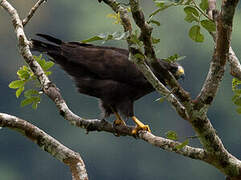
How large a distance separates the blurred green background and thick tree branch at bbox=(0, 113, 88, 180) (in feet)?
108

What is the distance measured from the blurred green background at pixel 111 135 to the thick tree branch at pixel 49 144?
3283cm

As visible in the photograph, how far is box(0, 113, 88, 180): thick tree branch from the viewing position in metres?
4.72

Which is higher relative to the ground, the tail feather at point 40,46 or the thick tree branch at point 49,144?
the tail feather at point 40,46

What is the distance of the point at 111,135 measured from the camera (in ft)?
140

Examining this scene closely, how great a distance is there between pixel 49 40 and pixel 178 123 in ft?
111

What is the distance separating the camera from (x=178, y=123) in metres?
40.3

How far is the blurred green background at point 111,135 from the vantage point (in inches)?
1592

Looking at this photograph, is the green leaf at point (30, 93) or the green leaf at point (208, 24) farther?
the green leaf at point (30, 93)

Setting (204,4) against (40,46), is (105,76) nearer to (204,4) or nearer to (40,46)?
(40,46)

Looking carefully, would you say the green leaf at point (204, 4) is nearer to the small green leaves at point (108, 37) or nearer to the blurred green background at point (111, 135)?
the small green leaves at point (108, 37)

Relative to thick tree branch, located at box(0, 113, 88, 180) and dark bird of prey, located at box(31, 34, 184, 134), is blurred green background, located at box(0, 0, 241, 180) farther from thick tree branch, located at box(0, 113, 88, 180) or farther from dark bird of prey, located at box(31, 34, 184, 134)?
thick tree branch, located at box(0, 113, 88, 180)

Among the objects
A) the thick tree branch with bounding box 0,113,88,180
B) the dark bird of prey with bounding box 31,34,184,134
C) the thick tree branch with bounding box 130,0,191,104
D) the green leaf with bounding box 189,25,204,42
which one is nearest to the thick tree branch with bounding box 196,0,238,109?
the thick tree branch with bounding box 130,0,191,104

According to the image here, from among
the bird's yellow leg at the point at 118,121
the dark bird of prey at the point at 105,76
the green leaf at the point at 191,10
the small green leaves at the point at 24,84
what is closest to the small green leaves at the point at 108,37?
the green leaf at the point at 191,10

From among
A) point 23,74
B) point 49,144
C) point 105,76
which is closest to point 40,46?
point 105,76
